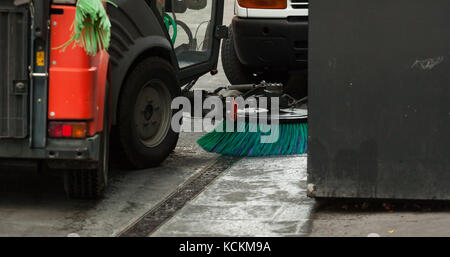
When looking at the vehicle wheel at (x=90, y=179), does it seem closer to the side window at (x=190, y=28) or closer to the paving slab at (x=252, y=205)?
the paving slab at (x=252, y=205)

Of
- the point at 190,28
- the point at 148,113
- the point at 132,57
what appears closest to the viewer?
the point at 132,57

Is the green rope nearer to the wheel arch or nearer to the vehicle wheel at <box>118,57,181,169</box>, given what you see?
the wheel arch

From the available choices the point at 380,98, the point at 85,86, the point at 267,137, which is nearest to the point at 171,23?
the point at 267,137

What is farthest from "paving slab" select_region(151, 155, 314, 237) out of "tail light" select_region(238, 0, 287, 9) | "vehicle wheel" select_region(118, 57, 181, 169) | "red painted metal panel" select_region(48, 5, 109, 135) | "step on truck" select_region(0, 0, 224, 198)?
"tail light" select_region(238, 0, 287, 9)

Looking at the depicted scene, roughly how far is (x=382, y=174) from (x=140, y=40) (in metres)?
2.32

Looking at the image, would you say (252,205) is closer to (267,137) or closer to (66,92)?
(66,92)

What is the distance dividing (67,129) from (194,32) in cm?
310

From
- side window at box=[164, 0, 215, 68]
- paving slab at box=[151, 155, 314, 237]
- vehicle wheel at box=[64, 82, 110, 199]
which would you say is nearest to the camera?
paving slab at box=[151, 155, 314, 237]

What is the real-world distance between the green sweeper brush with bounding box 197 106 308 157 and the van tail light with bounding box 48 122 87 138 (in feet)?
7.94

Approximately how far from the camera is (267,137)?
9.10 m

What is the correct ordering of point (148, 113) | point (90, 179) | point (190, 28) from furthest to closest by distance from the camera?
point (190, 28)
point (148, 113)
point (90, 179)

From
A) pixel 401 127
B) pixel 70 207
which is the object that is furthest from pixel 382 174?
pixel 70 207

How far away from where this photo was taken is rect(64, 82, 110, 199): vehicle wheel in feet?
23.9
